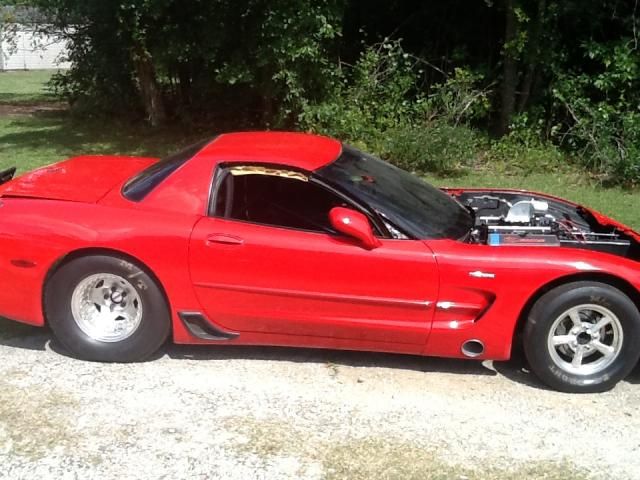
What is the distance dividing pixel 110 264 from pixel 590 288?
2685 millimetres

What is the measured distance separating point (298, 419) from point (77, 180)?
7.36ft

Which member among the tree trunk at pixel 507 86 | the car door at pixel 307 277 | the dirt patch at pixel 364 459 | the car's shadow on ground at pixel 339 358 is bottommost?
the dirt patch at pixel 364 459

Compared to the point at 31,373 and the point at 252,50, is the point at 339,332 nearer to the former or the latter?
the point at 31,373

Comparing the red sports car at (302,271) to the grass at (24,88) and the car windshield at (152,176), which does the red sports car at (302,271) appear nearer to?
the car windshield at (152,176)

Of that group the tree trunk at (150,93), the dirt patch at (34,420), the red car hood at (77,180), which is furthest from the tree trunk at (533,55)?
the dirt patch at (34,420)

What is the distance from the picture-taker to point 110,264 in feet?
14.0

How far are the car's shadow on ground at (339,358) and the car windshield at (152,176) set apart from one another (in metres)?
0.98

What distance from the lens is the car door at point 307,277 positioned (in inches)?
160

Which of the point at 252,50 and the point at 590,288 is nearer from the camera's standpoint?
the point at 590,288

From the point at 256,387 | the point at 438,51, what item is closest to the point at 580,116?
the point at 438,51

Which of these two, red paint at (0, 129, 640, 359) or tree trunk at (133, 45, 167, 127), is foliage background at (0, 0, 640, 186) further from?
red paint at (0, 129, 640, 359)

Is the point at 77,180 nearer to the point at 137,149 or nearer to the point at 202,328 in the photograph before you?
the point at 202,328

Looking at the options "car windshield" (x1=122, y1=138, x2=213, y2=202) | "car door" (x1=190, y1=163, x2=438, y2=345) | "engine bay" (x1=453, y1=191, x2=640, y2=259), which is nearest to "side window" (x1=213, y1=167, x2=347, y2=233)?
"car door" (x1=190, y1=163, x2=438, y2=345)

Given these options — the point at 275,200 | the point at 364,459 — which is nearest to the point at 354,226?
the point at 275,200
